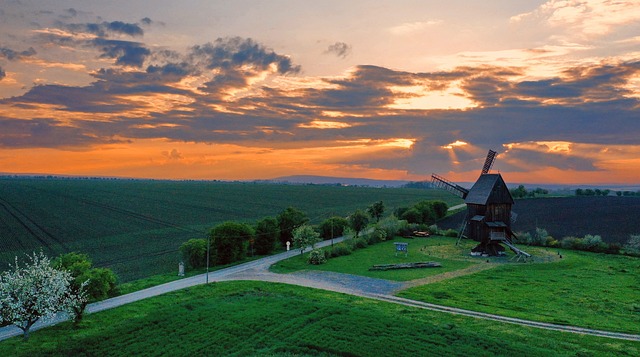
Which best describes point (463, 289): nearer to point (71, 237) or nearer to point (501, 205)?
point (501, 205)

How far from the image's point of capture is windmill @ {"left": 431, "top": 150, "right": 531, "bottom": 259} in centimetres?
7469

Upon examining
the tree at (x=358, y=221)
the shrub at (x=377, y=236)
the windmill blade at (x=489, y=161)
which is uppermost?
the windmill blade at (x=489, y=161)

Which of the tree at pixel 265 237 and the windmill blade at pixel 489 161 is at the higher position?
the windmill blade at pixel 489 161

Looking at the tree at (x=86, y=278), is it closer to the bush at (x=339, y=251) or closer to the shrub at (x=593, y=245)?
the bush at (x=339, y=251)

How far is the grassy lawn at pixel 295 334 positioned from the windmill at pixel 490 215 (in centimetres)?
3702

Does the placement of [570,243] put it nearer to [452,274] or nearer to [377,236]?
[377,236]

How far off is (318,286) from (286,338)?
17.8 meters

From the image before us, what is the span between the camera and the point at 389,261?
69.7 meters

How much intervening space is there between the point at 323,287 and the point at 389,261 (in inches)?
754

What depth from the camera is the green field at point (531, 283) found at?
42.4m

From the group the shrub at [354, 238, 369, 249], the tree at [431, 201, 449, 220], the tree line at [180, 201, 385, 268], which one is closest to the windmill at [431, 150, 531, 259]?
the shrub at [354, 238, 369, 249]

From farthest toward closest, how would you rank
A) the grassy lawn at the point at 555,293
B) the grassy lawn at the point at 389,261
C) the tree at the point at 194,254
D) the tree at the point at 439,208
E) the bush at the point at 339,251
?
the tree at the point at 439,208 → the bush at the point at 339,251 → the tree at the point at 194,254 → the grassy lawn at the point at 389,261 → the grassy lawn at the point at 555,293

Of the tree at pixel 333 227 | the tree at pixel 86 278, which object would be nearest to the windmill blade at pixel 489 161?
the tree at pixel 333 227

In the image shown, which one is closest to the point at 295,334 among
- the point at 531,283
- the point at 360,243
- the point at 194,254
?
the point at 531,283
